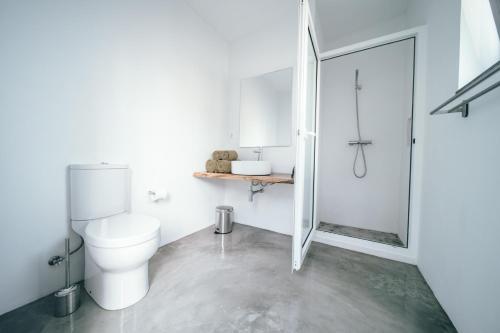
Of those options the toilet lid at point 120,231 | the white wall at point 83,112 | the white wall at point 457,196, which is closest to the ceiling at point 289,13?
the white wall at point 83,112

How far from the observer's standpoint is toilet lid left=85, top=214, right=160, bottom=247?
1.00 metres

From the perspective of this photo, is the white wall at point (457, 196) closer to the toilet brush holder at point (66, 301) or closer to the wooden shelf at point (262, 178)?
the wooden shelf at point (262, 178)

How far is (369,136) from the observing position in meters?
2.41

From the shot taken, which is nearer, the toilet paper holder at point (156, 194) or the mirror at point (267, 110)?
the toilet paper holder at point (156, 194)

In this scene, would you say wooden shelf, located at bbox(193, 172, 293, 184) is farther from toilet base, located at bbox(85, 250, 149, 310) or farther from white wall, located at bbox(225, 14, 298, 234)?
toilet base, located at bbox(85, 250, 149, 310)

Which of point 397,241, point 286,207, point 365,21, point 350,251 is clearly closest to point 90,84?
point 286,207

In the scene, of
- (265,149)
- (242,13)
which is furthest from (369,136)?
(242,13)

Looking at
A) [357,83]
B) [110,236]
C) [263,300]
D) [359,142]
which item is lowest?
[263,300]

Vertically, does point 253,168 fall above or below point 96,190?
above

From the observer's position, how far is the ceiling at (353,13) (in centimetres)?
198

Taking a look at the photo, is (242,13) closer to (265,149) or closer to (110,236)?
(265,149)

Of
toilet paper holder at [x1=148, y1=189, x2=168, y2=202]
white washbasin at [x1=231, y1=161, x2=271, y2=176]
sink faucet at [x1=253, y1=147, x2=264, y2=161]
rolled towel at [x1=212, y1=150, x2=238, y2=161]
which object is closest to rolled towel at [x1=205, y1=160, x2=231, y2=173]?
rolled towel at [x1=212, y1=150, x2=238, y2=161]

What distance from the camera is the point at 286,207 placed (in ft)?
7.30

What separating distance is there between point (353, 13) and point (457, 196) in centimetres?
218
